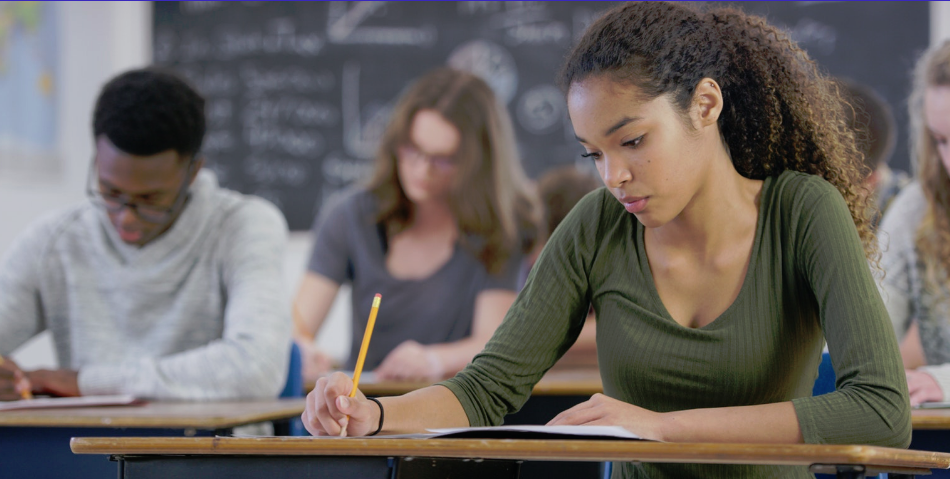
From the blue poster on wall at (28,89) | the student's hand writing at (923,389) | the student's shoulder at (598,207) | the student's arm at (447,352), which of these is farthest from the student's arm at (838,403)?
the blue poster on wall at (28,89)

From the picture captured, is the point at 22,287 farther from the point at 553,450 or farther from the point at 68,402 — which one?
the point at 553,450

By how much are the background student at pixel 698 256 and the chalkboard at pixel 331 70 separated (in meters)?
2.64

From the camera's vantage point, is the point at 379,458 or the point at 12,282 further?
the point at 12,282

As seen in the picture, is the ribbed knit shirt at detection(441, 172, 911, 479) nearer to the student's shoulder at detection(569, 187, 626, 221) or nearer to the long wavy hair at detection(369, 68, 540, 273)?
the student's shoulder at detection(569, 187, 626, 221)

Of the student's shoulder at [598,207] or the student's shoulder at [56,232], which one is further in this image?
the student's shoulder at [56,232]

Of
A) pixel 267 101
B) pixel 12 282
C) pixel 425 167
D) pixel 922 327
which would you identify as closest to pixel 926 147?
pixel 922 327

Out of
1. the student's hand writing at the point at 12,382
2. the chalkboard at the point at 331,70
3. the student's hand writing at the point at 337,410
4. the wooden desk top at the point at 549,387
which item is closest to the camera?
the student's hand writing at the point at 337,410

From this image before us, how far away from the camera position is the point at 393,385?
202cm

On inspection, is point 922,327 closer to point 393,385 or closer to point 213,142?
point 393,385

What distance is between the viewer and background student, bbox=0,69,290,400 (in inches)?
80.6

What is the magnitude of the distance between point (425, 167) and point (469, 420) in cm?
159

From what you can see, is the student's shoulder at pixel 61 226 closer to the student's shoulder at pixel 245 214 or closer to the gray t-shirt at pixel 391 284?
the student's shoulder at pixel 245 214

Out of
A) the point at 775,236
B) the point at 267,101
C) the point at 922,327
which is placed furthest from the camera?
the point at 267,101

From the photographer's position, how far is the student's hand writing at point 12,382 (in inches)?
71.6
